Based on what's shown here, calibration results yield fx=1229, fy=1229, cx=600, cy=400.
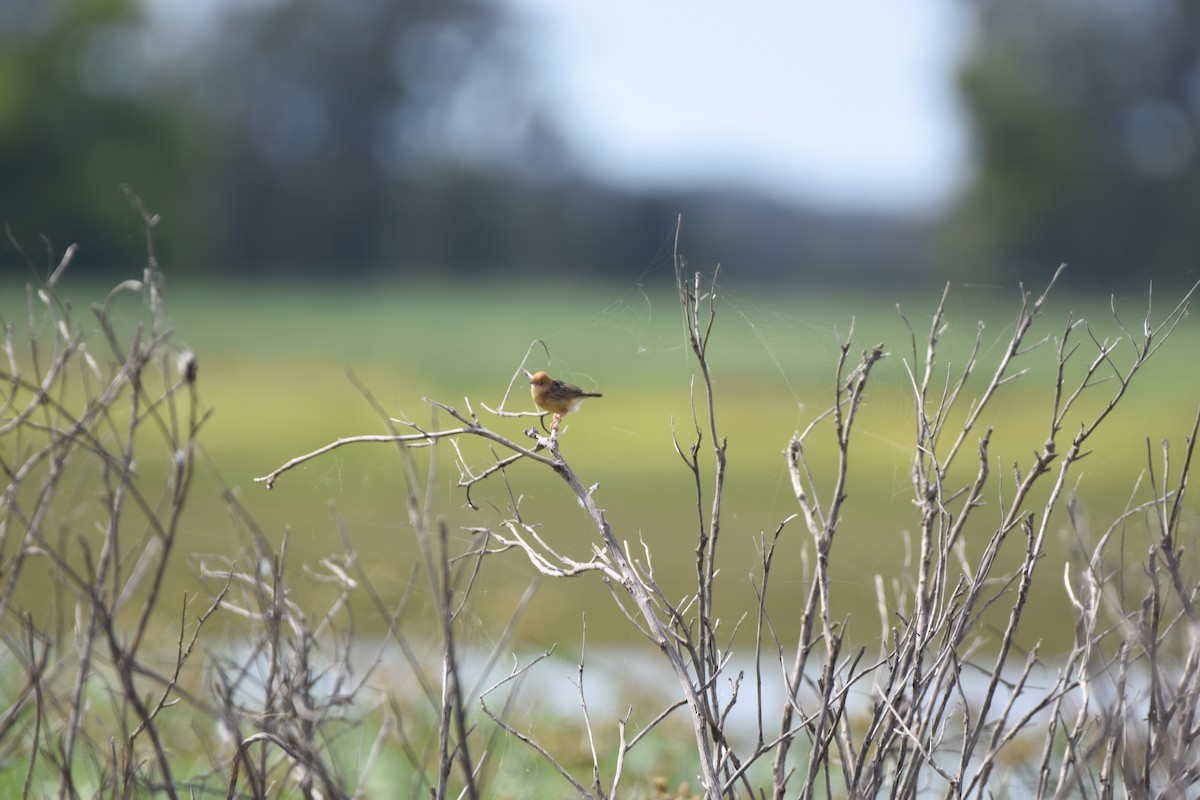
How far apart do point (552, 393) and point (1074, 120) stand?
1521 inches

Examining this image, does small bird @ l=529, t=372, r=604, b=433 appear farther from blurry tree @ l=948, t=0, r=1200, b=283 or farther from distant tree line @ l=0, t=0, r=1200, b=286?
blurry tree @ l=948, t=0, r=1200, b=283

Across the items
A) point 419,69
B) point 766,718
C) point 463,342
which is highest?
point 419,69

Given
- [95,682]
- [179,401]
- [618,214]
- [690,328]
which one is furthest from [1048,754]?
[618,214]

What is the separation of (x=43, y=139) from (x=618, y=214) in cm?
2232

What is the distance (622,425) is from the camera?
10500 mm

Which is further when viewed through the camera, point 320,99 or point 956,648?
point 320,99

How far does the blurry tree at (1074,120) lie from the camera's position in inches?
1417

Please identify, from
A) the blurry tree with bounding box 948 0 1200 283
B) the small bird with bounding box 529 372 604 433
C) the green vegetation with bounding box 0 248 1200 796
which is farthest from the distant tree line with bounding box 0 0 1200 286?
the small bird with bounding box 529 372 604 433

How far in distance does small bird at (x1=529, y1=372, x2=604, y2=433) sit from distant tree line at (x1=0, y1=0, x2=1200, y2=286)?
15873mm

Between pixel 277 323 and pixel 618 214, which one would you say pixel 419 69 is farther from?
pixel 277 323

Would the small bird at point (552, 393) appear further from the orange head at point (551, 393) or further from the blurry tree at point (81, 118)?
the blurry tree at point (81, 118)

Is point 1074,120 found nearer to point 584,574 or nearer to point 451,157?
point 451,157

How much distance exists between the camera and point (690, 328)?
207 cm

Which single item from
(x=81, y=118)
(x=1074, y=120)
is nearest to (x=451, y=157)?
(x=81, y=118)
